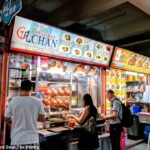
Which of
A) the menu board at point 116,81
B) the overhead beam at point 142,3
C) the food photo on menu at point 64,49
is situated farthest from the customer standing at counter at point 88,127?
the overhead beam at point 142,3

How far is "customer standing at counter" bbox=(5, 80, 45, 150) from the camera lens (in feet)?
8.70

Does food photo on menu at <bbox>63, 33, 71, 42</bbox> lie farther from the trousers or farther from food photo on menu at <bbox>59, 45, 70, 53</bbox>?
the trousers

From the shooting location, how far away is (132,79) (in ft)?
25.8

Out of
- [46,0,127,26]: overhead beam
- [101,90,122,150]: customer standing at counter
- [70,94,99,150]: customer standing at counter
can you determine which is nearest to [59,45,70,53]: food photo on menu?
[70,94,99,150]: customer standing at counter

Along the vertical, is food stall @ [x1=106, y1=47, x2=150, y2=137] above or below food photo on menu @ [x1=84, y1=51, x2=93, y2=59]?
below

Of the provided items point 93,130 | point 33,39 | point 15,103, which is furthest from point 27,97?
point 93,130

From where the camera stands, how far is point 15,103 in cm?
267

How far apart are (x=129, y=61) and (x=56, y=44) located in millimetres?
2781

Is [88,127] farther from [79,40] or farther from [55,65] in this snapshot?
[79,40]

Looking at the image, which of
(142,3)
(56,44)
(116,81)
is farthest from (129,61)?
(56,44)

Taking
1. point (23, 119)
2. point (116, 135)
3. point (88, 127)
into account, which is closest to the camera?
point (23, 119)

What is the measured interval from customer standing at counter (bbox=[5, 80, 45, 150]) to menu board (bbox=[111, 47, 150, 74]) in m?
3.19

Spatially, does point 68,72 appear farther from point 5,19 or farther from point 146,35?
point 146,35

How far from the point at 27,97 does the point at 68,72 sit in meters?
2.24
